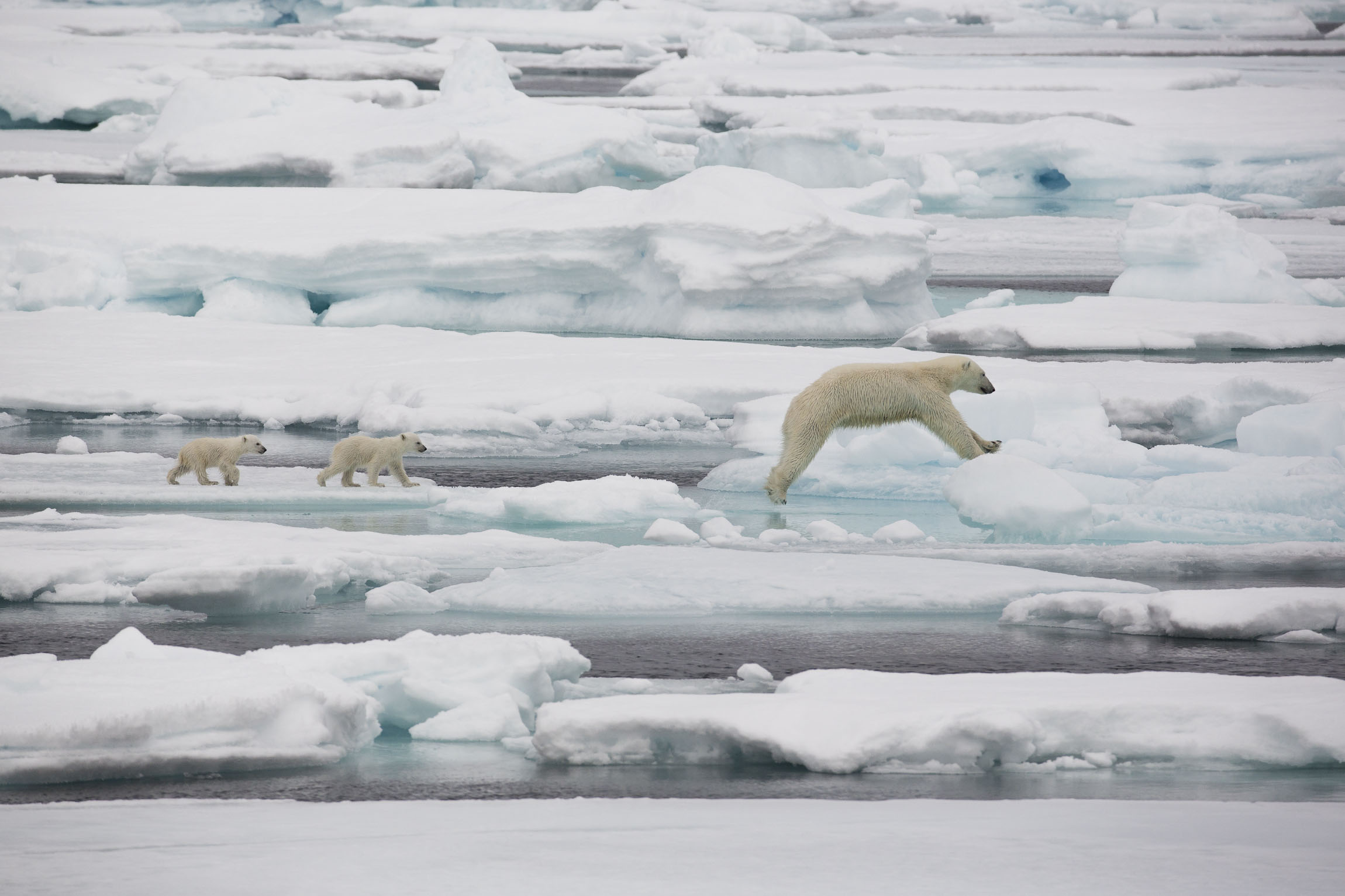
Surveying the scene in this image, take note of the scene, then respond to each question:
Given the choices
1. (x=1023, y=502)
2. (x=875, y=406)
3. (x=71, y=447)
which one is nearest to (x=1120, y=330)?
(x=875, y=406)

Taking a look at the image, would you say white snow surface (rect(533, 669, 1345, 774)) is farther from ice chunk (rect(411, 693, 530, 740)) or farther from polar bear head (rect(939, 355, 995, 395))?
polar bear head (rect(939, 355, 995, 395))

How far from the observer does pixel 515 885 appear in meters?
3.11

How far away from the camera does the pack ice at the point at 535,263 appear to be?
46.7 ft

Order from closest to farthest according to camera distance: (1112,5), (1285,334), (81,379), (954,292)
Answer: (81,379), (1285,334), (954,292), (1112,5)

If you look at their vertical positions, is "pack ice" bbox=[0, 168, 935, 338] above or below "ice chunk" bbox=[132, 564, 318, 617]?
above

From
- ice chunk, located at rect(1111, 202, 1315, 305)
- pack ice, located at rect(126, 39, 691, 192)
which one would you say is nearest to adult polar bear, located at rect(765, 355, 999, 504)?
ice chunk, located at rect(1111, 202, 1315, 305)

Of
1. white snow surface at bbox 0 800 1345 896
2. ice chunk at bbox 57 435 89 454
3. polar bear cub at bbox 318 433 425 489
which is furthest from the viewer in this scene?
ice chunk at bbox 57 435 89 454

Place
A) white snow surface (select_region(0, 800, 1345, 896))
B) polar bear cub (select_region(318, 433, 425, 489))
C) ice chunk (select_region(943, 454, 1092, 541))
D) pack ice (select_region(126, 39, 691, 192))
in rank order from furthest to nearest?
1. pack ice (select_region(126, 39, 691, 192))
2. polar bear cub (select_region(318, 433, 425, 489))
3. ice chunk (select_region(943, 454, 1092, 541))
4. white snow surface (select_region(0, 800, 1345, 896))

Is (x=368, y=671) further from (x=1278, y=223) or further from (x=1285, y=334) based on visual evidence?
(x=1278, y=223)

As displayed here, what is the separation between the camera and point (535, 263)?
14.4m

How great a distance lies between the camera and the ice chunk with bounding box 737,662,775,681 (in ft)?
17.1

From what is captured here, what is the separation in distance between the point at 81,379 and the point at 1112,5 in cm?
4475

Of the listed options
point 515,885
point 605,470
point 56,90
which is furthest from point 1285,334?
point 56,90

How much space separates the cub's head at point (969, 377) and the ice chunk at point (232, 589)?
4.13m
